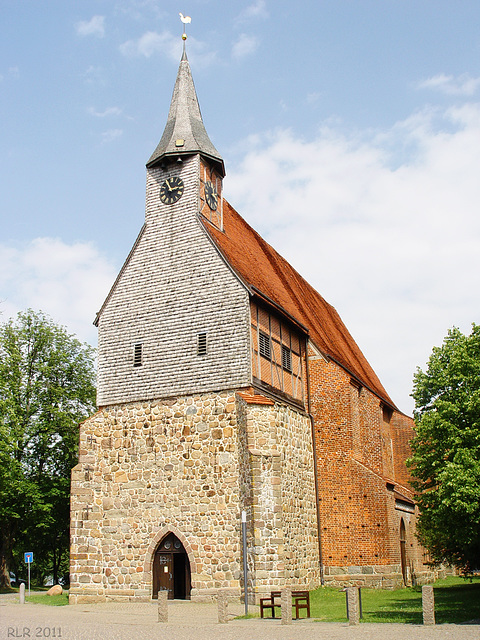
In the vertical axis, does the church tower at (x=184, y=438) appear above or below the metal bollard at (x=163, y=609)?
above

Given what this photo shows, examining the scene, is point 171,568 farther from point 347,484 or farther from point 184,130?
point 184,130

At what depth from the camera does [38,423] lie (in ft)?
116

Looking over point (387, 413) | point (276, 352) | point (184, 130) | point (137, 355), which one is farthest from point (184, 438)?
point (387, 413)

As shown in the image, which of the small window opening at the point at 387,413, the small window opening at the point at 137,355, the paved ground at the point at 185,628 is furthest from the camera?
the small window opening at the point at 387,413

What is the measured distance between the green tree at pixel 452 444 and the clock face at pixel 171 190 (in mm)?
10469

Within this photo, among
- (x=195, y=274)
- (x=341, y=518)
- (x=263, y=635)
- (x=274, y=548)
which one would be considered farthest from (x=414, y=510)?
(x=263, y=635)

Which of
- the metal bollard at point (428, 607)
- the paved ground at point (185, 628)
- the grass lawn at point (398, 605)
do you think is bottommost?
the grass lawn at point (398, 605)

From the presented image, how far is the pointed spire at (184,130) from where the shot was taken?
2428 cm

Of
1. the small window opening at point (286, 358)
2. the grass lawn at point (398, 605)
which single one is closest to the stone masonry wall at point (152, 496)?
the grass lawn at point (398, 605)

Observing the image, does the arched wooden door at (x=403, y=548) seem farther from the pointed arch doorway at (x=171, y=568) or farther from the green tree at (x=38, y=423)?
the green tree at (x=38, y=423)

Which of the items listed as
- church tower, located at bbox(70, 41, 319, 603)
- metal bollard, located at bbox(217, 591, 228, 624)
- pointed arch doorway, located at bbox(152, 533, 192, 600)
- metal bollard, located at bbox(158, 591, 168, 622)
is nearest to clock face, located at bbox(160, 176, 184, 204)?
church tower, located at bbox(70, 41, 319, 603)

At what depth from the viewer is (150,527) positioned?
68.1 feet

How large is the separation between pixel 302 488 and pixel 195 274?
7.86 m

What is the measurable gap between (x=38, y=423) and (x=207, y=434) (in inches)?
692
